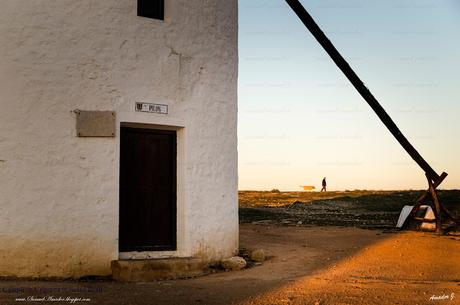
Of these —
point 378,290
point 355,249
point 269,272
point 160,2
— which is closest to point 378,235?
point 355,249

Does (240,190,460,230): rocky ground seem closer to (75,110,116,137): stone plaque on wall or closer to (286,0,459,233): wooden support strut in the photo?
(286,0,459,233): wooden support strut

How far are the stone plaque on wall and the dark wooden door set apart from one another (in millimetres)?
408

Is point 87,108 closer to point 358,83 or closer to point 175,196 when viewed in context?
point 175,196

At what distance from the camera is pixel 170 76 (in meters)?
7.95

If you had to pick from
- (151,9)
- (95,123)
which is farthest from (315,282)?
(151,9)

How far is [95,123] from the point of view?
7.30 meters

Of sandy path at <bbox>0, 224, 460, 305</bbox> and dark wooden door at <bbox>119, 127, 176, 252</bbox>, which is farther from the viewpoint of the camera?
dark wooden door at <bbox>119, 127, 176, 252</bbox>

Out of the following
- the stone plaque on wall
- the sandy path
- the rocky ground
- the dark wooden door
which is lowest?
the sandy path

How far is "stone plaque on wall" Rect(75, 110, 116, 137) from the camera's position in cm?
725

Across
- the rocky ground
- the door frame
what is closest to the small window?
the door frame

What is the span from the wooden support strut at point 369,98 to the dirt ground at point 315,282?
1629 millimetres

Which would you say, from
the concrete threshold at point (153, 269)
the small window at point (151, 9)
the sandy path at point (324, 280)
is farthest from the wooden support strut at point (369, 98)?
the concrete threshold at point (153, 269)

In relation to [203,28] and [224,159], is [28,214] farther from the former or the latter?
[203,28]

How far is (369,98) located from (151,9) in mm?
5315
